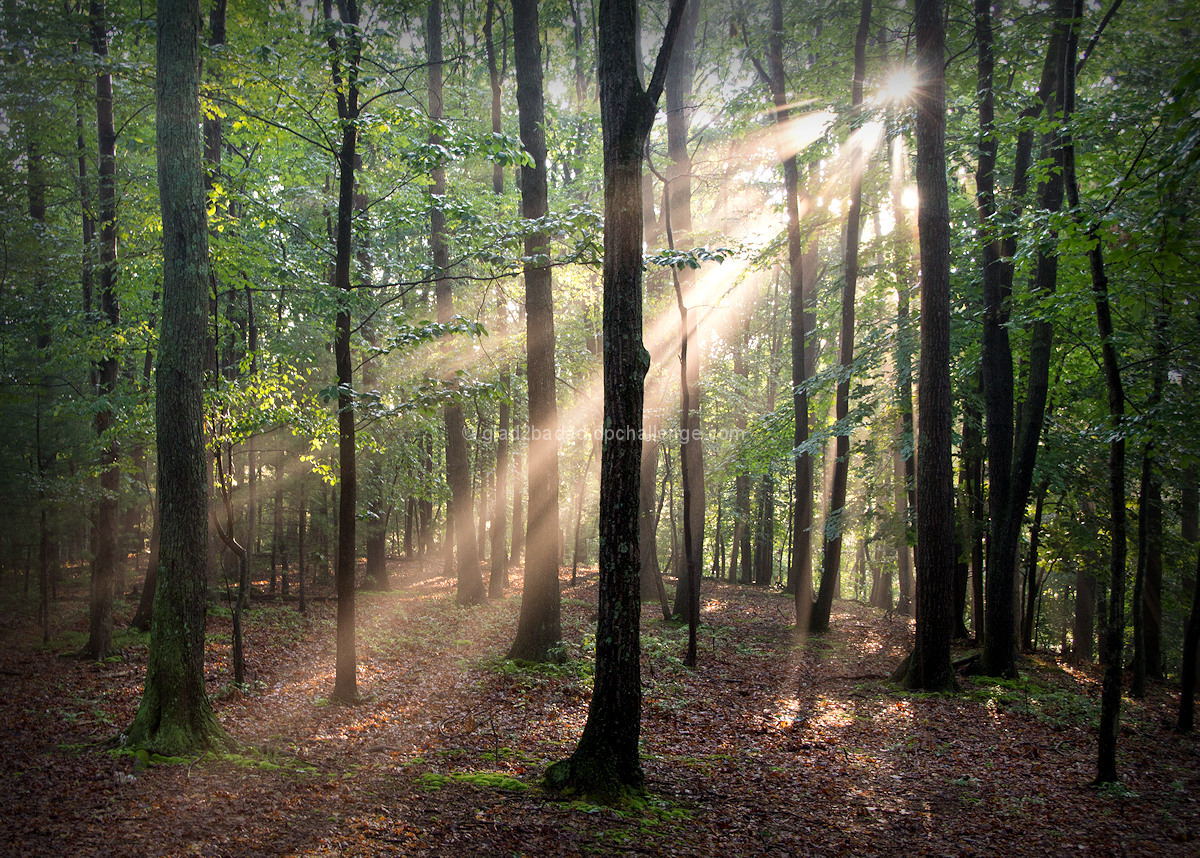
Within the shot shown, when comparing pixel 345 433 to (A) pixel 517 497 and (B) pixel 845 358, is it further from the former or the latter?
(A) pixel 517 497

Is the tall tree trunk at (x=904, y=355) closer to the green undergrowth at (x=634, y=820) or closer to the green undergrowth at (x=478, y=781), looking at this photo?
the green undergrowth at (x=634, y=820)

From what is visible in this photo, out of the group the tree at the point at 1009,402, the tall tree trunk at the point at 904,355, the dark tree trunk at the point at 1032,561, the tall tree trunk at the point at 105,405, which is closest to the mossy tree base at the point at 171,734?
the tall tree trunk at the point at 105,405

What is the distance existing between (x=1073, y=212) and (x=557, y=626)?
28.0 ft

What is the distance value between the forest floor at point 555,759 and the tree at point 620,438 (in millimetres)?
402

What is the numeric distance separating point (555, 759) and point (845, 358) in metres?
10.8

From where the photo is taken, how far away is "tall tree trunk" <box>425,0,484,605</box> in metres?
15.0

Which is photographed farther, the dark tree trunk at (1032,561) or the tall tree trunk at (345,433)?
the dark tree trunk at (1032,561)

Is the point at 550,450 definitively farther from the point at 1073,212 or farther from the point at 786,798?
the point at 1073,212

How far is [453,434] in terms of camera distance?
15.6m

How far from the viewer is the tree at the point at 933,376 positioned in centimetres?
904

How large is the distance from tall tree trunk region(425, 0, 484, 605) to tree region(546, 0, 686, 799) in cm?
1014

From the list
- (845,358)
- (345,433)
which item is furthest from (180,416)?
(845,358)

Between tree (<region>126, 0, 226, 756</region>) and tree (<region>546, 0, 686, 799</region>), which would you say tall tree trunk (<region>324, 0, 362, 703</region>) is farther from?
tree (<region>546, 0, 686, 799</region>)

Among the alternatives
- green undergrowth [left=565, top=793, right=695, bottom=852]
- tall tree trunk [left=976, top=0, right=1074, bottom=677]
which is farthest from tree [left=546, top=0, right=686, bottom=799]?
tall tree trunk [left=976, top=0, right=1074, bottom=677]
